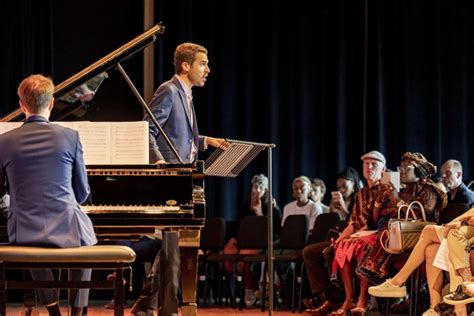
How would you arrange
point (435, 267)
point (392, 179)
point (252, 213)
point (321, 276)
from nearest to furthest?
point (435, 267), point (392, 179), point (321, 276), point (252, 213)

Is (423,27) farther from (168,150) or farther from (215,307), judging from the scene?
(168,150)

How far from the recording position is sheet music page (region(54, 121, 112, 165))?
5.15 m

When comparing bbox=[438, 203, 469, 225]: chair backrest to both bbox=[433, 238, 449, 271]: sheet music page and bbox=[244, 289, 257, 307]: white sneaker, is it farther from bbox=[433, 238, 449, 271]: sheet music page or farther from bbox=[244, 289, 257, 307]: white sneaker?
bbox=[244, 289, 257, 307]: white sneaker

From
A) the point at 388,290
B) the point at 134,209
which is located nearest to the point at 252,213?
the point at 388,290

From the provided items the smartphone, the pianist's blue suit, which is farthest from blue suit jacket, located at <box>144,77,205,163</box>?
the smartphone

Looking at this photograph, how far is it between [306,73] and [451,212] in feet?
12.4

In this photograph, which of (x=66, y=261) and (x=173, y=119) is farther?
(x=173, y=119)

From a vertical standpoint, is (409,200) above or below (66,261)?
A: above

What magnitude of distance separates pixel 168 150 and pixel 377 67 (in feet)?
16.2

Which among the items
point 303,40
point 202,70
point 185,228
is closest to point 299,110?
point 303,40

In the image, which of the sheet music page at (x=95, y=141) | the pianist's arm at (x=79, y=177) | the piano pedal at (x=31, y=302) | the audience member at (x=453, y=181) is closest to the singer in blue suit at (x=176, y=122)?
the sheet music page at (x=95, y=141)

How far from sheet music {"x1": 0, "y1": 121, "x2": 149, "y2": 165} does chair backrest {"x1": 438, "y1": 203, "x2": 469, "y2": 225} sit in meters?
2.68

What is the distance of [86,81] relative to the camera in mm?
5402

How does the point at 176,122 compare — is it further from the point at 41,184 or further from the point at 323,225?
the point at 323,225
